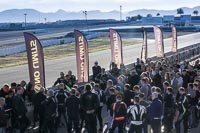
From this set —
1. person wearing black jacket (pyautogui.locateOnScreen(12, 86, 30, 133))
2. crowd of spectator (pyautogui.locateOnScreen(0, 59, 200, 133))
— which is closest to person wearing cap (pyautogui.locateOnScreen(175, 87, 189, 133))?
crowd of spectator (pyautogui.locateOnScreen(0, 59, 200, 133))

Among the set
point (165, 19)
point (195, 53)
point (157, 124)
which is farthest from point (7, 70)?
point (165, 19)

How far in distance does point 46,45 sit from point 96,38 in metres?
18.9

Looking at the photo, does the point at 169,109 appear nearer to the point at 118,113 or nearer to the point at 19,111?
the point at 118,113

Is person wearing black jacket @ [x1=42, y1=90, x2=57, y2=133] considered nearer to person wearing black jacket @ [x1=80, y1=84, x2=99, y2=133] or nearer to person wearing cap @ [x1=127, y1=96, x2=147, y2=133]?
person wearing black jacket @ [x1=80, y1=84, x2=99, y2=133]

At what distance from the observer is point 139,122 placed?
1084 centimetres

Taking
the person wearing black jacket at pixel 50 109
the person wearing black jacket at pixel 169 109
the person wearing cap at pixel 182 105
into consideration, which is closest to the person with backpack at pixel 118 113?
the person wearing black jacket at pixel 169 109

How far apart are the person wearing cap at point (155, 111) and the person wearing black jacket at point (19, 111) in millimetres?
3518

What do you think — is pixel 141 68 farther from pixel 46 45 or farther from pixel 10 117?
pixel 46 45

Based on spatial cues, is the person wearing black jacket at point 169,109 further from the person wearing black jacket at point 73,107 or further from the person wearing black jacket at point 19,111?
the person wearing black jacket at point 19,111

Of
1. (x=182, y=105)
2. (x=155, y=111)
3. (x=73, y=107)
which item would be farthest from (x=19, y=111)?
(x=182, y=105)

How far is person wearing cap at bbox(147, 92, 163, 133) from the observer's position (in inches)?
432

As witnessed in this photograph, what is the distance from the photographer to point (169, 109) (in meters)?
11.9

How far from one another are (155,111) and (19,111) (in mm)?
3782

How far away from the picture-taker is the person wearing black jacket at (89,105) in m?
11.8
